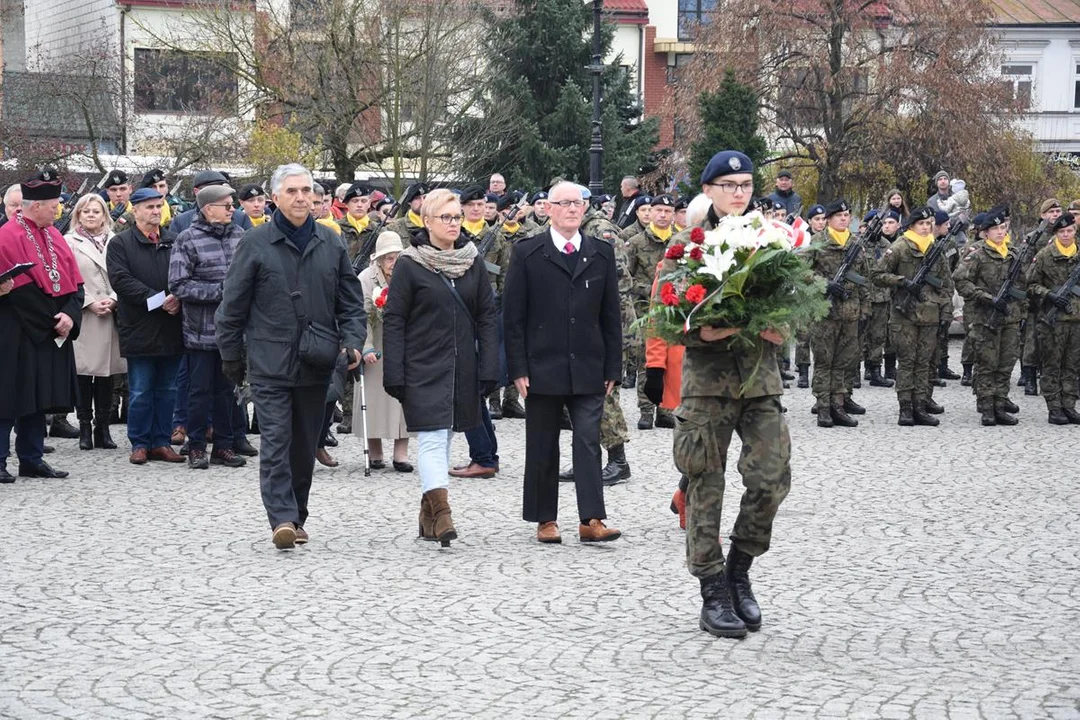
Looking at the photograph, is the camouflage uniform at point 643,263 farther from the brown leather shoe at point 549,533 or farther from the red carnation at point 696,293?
the red carnation at point 696,293

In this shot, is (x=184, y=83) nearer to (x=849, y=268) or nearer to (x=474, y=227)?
(x=474, y=227)

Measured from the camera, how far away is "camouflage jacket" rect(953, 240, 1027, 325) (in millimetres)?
16469

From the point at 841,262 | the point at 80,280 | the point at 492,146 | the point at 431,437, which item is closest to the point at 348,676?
the point at 431,437

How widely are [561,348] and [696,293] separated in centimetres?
242

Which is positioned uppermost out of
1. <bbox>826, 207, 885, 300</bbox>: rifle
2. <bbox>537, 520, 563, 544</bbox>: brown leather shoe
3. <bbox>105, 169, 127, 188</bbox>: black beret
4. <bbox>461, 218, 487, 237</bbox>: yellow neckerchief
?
<bbox>105, 169, 127, 188</bbox>: black beret

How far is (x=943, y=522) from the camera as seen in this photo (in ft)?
33.2

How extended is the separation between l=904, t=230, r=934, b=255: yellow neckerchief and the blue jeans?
766cm

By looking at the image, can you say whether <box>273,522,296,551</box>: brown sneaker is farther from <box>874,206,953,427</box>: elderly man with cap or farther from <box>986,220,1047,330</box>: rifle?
<box>986,220,1047,330</box>: rifle

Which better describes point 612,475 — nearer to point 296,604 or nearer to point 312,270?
point 312,270

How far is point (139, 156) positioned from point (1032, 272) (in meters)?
24.9

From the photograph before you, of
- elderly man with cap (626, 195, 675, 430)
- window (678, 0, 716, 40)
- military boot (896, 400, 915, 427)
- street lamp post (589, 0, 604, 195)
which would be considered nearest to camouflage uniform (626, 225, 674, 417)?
elderly man with cap (626, 195, 675, 430)

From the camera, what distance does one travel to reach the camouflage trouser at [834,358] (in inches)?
620

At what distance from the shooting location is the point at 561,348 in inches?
365

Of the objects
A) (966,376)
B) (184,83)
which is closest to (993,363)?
(966,376)
